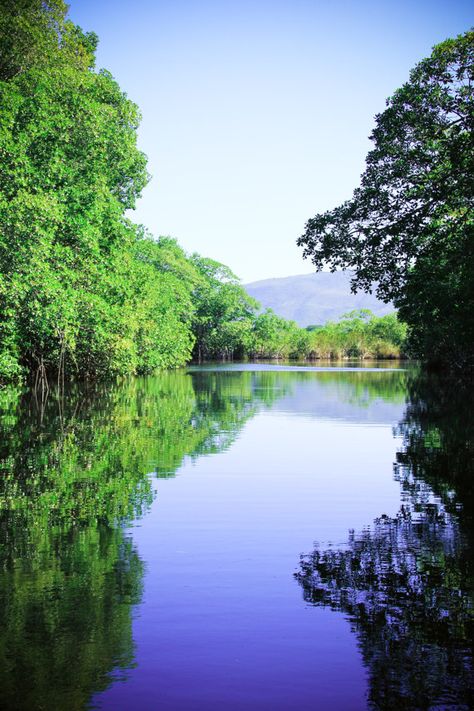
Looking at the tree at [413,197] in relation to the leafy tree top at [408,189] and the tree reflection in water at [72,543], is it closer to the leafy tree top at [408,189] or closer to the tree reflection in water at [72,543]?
the leafy tree top at [408,189]

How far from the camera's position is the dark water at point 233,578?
4.32m

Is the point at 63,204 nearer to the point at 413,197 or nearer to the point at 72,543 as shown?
the point at 413,197

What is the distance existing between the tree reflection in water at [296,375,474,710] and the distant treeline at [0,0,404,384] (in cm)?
1349

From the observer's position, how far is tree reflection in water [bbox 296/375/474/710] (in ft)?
14.1

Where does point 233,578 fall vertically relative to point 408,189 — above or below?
below

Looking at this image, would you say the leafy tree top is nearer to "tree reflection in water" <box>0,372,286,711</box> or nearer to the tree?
the tree

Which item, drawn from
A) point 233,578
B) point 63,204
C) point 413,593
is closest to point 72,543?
point 233,578

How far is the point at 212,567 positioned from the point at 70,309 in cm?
1591

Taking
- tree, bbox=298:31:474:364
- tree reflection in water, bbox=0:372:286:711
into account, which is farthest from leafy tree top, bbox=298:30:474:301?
tree reflection in water, bbox=0:372:286:711

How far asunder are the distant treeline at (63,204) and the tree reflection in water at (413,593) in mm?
13494

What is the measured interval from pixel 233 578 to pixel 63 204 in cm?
1916

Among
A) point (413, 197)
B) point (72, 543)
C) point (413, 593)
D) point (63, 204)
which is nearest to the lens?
point (413, 593)


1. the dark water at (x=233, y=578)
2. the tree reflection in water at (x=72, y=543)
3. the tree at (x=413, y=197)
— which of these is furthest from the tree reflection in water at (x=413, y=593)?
the tree at (x=413, y=197)

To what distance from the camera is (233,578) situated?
250 inches
